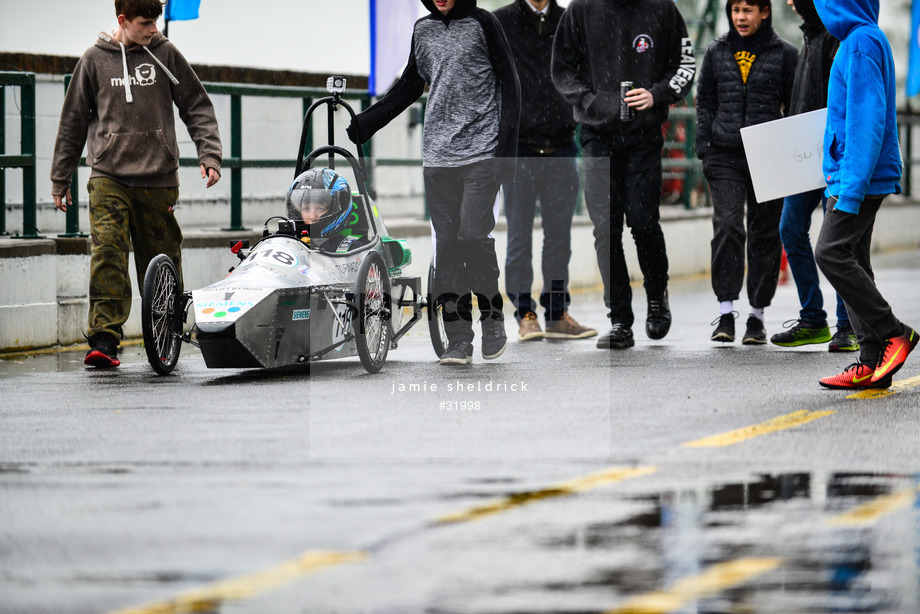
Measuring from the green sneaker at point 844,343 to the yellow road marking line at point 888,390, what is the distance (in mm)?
1349

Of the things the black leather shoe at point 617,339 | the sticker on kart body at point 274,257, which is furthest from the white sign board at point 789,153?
the sticker on kart body at point 274,257

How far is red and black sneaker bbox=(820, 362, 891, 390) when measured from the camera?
8.03 meters

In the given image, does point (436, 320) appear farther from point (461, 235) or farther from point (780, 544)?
point (780, 544)

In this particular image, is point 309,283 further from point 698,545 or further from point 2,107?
point 698,545

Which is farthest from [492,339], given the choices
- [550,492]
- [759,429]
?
[550,492]

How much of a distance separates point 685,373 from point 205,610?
5.16 m

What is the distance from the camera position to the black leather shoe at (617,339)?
33.5 ft

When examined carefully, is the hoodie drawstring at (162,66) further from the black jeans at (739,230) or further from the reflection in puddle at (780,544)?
the reflection in puddle at (780,544)

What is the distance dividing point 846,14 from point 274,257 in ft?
10.3

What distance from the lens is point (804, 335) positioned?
10242 millimetres

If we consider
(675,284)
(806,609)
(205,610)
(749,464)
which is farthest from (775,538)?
(675,284)

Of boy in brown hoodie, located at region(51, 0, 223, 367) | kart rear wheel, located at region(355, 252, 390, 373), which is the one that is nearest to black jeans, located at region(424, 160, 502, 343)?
kart rear wheel, located at region(355, 252, 390, 373)

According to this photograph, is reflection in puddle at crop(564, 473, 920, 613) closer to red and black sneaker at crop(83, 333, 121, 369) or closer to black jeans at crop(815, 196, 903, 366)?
black jeans at crop(815, 196, 903, 366)

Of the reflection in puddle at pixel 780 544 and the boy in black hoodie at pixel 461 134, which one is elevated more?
the boy in black hoodie at pixel 461 134
